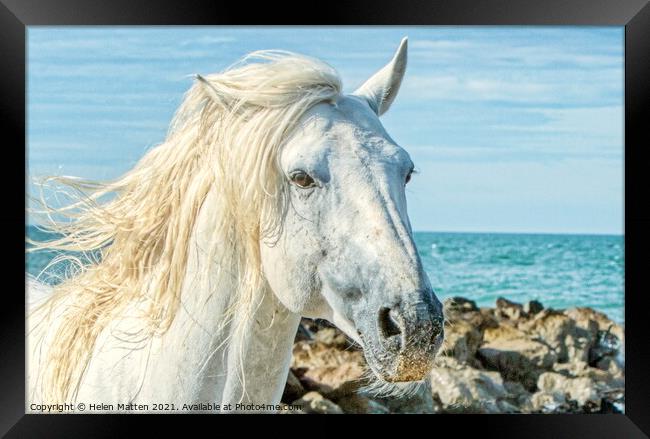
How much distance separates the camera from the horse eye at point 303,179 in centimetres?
166

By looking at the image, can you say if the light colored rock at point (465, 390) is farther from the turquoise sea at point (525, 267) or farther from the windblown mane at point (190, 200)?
the turquoise sea at point (525, 267)

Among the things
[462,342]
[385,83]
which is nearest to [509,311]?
[462,342]

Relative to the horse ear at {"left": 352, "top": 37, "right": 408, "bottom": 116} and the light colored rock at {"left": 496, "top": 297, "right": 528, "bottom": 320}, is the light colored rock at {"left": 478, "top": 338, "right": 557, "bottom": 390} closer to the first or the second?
the light colored rock at {"left": 496, "top": 297, "right": 528, "bottom": 320}

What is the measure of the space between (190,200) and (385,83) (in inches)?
25.3

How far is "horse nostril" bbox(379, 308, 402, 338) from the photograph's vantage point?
1556 millimetres

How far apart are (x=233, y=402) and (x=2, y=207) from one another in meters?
1.49

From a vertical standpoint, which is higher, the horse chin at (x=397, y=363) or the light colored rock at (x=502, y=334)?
the light colored rock at (x=502, y=334)

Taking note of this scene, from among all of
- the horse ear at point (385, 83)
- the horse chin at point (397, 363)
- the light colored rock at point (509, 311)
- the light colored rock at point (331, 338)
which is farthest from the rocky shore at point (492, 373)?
the horse chin at point (397, 363)

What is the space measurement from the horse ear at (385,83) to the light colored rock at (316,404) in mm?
3712

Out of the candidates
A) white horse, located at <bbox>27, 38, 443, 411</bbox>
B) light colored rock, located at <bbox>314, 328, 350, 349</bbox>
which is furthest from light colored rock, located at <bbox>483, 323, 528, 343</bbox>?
white horse, located at <bbox>27, 38, 443, 411</bbox>

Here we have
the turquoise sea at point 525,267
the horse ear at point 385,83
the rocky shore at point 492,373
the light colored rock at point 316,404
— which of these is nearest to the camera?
the horse ear at point 385,83

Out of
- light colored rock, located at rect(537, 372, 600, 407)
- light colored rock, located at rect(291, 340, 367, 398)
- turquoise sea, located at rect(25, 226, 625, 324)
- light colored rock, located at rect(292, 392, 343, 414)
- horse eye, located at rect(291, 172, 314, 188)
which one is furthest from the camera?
turquoise sea, located at rect(25, 226, 625, 324)

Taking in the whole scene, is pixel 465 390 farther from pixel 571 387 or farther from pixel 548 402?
pixel 548 402

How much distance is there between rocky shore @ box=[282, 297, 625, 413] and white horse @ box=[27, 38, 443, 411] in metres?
2.82
